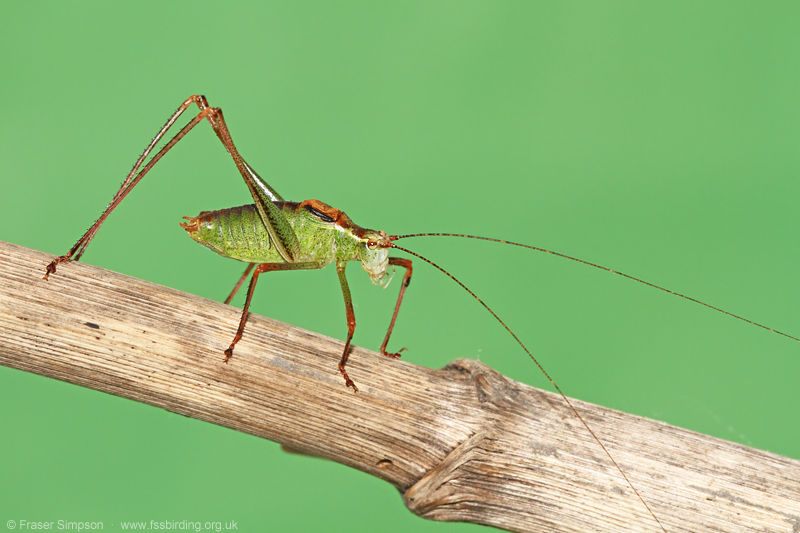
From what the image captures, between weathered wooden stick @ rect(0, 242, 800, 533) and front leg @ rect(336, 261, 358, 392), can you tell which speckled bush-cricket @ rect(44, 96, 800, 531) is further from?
weathered wooden stick @ rect(0, 242, 800, 533)

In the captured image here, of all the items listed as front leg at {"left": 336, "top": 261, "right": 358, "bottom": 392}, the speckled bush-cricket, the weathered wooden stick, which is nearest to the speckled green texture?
the speckled bush-cricket

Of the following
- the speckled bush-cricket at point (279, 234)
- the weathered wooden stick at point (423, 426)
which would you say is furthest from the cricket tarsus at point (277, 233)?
the weathered wooden stick at point (423, 426)

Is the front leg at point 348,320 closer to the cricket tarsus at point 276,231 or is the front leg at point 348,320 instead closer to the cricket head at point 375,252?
the cricket tarsus at point 276,231

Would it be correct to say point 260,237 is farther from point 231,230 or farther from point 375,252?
point 375,252

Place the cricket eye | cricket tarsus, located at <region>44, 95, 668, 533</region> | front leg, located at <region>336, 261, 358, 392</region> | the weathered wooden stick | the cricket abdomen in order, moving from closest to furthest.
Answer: the weathered wooden stick < front leg, located at <region>336, 261, 358, 392</region> < cricket tarsus, located at <region>44, 95, 668, 533</region> < the cricket abdomen < the cricket eye

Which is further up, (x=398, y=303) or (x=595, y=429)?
(x=398, y=303)

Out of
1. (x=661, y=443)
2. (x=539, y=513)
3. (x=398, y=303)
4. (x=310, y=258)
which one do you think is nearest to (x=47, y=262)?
(x=310, y=258)

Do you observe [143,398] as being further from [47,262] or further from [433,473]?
[433,473]

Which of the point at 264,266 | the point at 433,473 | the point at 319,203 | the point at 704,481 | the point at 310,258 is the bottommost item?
the point at 433,473
